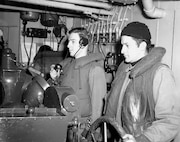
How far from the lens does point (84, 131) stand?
5.23 ft

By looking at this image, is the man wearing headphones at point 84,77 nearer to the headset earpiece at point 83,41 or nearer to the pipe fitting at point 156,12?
the headset earpiece at point 83,41

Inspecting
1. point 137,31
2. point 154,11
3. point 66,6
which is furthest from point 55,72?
point 154,11

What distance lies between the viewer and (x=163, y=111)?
1.66 meters

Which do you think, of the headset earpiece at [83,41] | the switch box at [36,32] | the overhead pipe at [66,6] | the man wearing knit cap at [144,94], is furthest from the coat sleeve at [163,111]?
the switch box at [36,32]

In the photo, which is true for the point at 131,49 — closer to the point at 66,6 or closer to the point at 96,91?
the point at 96,91

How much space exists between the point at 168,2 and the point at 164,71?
153 centimetres

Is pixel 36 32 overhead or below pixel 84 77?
overhead

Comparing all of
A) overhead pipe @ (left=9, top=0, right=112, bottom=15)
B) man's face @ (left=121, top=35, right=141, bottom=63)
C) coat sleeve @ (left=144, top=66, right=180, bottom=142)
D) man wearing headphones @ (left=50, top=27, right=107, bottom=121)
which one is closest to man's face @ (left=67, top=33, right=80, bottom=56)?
man wearing headphones @ (left=50, top=27, right=107, bottom=121)

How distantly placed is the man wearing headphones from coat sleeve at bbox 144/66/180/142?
0.88m

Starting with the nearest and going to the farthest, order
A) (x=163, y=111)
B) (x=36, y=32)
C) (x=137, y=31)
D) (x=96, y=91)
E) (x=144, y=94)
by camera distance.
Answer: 1. (x=163, y=111)
2. (x=144, y=94)
3. (x=137, y=31)
4. (x=96, y=91)
5. (x=36, y=32)

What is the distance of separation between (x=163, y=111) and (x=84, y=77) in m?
1.04

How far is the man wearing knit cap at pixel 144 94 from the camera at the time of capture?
1.64 metres

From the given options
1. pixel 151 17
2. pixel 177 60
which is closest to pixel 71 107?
pixel 177 60

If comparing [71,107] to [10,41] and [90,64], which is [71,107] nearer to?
[90,64]
